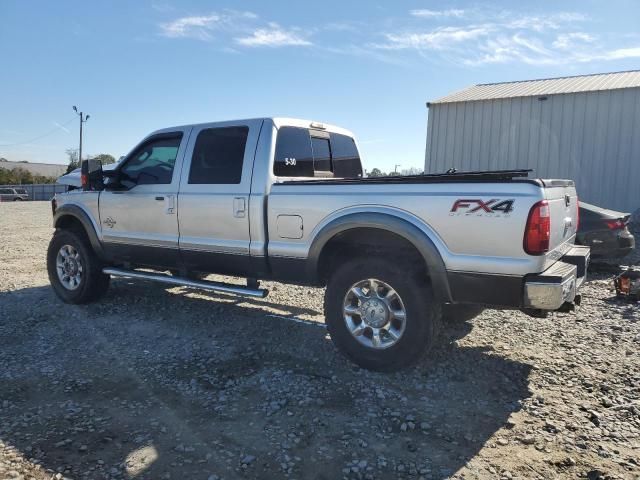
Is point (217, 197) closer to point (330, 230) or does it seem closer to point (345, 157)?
point (330, 230)

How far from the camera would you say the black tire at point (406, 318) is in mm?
3824

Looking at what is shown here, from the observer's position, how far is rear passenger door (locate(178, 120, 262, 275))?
4.72 m

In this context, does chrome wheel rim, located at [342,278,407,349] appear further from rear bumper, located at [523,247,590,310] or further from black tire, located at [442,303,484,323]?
rear bumper, located at [523,247,590,310]

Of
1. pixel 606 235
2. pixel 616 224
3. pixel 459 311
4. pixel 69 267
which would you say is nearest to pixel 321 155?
pixel 459 311

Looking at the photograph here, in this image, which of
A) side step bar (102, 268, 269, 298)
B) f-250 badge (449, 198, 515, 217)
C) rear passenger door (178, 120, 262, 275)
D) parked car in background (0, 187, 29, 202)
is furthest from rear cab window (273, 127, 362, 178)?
parked car in background (0, 187, 29, 202)

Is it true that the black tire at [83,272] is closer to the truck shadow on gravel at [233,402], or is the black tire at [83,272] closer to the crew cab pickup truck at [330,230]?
the crew cab pickup truck at [330,230]

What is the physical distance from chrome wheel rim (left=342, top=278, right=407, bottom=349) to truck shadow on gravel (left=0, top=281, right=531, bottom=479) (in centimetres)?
31

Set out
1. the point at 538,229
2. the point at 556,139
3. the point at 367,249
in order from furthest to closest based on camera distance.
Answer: the point at 556,139
the point at 367,249
the point at 538,229

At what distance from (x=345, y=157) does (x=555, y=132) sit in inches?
412

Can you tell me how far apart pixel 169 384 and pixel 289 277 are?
4.52ft

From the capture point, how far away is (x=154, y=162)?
5.54 meters

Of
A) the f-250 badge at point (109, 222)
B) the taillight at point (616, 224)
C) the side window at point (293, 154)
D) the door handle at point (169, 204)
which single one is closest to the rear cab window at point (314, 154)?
the side window at point (293, 154)

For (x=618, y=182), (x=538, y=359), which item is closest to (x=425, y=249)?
(x=538, y=359)

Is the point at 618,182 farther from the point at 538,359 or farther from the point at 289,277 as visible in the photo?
the point at 289,277
